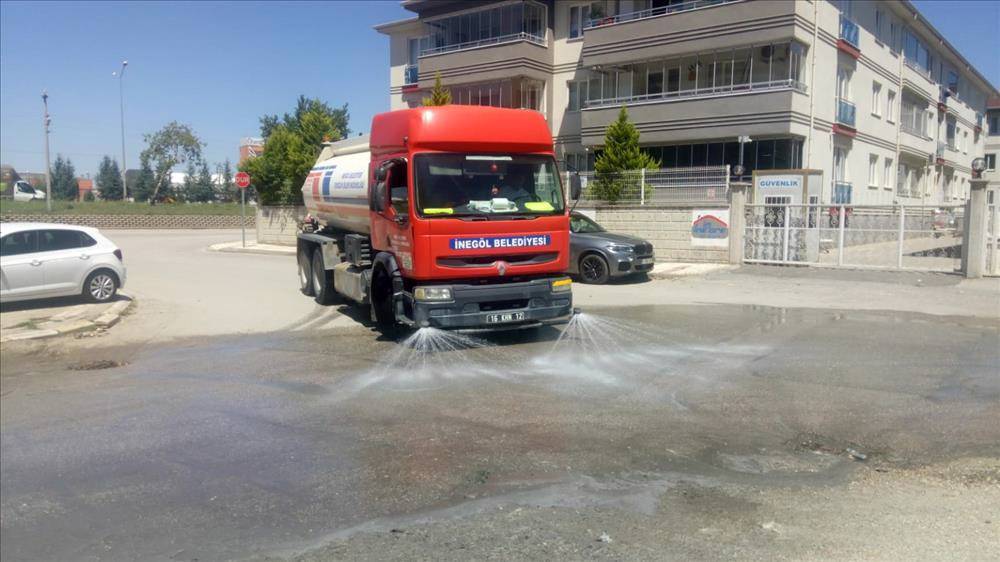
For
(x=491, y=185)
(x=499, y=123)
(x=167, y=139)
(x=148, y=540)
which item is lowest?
(x=148, y=540)

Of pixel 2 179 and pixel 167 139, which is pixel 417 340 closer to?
pixel 2 179

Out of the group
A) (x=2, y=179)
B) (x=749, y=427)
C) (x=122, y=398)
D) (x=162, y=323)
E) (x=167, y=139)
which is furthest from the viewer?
(x=167, y=139)

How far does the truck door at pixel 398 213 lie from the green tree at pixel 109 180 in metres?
70.8

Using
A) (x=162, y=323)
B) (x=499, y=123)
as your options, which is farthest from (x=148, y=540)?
(x=162, y=323)

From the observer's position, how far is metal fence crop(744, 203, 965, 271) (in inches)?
711

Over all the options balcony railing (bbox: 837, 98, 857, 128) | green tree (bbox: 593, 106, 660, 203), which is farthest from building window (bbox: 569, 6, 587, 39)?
balcony railing (bbox: 837, 98, 857, 128)

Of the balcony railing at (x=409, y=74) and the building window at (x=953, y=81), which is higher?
the building window at (x=953, y=81)

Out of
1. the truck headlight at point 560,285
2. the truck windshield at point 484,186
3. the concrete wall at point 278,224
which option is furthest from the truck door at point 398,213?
the concrete wall at point 278,224

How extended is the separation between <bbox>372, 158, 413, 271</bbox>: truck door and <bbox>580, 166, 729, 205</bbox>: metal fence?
12.6 meters

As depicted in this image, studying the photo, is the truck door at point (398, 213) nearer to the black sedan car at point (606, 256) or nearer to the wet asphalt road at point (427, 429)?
the wet asphalt road at point (427, 429)

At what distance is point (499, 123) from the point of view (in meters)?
10.0

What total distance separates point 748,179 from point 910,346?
1929 cm

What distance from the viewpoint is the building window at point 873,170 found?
1366 inches

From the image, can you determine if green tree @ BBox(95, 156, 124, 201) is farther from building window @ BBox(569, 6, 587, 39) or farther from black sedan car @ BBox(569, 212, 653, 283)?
black sedan car @ BBox(569, 212, 653, 283)
